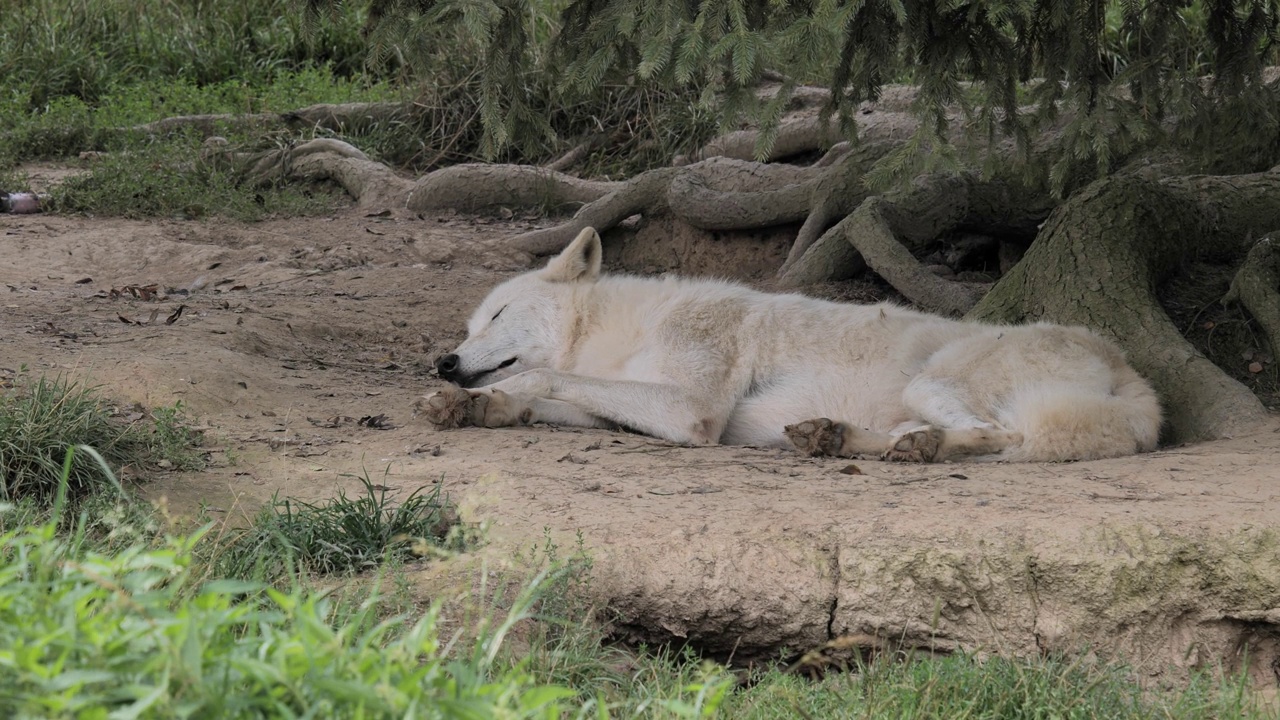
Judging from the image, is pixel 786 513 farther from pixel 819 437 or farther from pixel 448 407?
pixel 448 407

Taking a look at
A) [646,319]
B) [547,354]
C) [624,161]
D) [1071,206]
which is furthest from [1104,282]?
[624,161]

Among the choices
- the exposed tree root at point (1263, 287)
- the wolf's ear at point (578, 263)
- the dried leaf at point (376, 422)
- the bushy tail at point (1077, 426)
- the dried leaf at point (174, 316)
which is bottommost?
the dried leaf at point (376, 422)

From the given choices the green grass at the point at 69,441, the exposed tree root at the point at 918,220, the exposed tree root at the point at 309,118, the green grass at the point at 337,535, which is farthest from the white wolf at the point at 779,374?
the exposed tree root at the point at 309,118

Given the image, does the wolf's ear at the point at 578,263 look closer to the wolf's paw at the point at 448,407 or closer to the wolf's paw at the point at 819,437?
the wolf's paw at the point at 448,407

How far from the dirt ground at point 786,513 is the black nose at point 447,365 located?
0.21m

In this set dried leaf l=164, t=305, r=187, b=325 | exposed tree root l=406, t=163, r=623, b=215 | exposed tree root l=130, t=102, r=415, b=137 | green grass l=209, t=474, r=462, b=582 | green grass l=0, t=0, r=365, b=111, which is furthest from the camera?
green grass l=0, t=0, r=365, b=111

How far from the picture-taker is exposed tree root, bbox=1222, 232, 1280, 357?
604 centimetres

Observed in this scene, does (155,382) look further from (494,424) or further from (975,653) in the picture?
(975,653)

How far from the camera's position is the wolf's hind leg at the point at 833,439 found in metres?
4.95

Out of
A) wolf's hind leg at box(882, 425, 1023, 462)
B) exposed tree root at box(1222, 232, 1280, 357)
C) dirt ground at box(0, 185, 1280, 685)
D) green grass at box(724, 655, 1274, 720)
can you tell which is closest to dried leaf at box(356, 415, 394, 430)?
dirt ground at box(0, 185, 1280, 685)

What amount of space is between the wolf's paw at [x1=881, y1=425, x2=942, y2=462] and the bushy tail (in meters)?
0.29

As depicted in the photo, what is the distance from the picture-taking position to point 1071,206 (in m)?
6.59

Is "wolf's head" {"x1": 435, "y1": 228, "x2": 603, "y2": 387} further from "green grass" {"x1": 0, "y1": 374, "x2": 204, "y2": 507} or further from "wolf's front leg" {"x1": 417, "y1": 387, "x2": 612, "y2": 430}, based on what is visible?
"green grass" {"x1": 0, "y1": 374, "x2": 204, "y2": 507}

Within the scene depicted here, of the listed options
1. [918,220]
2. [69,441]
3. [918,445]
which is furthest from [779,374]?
[918,220]
